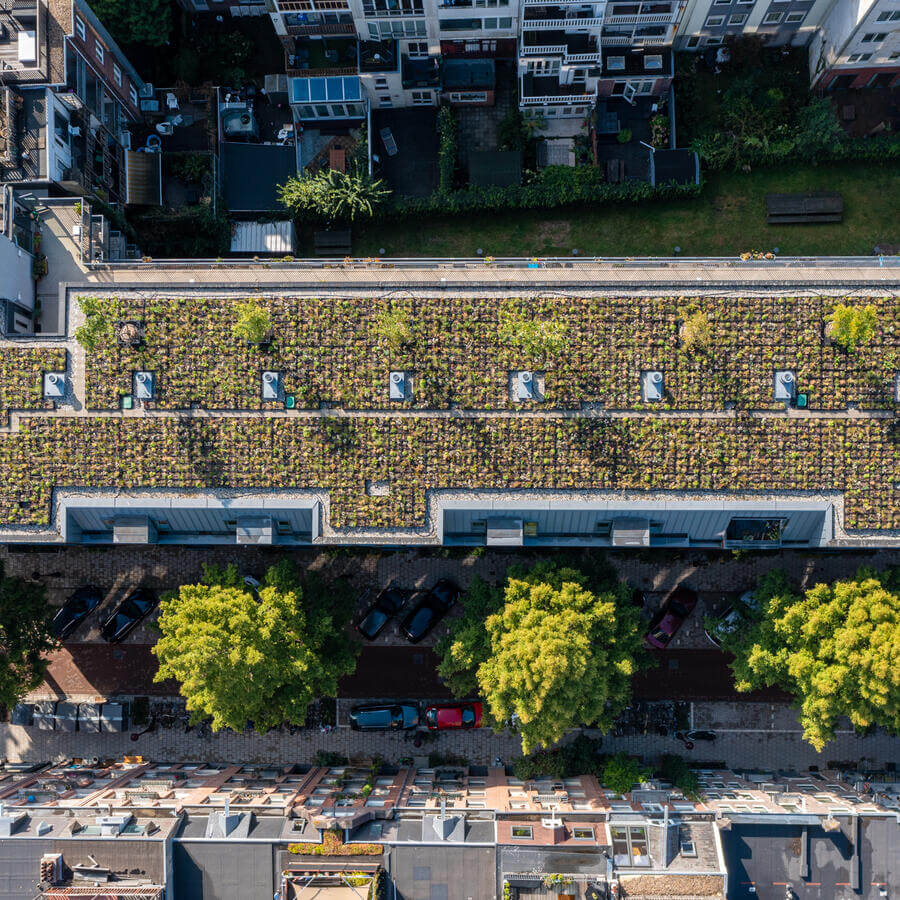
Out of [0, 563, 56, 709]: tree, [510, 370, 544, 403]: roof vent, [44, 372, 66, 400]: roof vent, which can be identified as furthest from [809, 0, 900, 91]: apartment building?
[0, 563, 56, 709]: tree

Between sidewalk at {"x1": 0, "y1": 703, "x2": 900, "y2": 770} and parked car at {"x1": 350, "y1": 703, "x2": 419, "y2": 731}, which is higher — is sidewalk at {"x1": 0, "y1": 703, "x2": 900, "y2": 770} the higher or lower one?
the lower one

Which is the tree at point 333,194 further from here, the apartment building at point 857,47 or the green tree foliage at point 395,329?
the apartment building at point 857,47

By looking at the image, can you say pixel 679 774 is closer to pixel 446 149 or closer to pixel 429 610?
pixel 429 610

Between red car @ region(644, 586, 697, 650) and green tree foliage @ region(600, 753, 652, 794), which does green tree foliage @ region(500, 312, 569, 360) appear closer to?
red car @ region(644, 586, 697, 650)

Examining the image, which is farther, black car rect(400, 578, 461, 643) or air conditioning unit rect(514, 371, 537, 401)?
black car rect(400, 578, 461, 643)

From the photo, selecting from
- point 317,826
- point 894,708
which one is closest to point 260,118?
point 317,826

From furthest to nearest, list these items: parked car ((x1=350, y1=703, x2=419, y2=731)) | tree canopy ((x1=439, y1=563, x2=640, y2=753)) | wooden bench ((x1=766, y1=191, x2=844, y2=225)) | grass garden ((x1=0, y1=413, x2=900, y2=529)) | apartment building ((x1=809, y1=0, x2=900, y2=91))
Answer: wooden bench ((x1=766, y1=191, x2=844, y2=225)), parked car ((x1=350, y1=703, x2=419, y2=731)), apartment building ((x1=809, y1=0, x2=900, y2=91)), grass garden ((x1=0, y1=413, x2=900, y2=529)), tree canopy ((x1=439, y1=563, x2=640, y2=753))

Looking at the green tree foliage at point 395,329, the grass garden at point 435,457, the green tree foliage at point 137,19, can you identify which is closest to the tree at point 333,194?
the green tree foliage at point 395,329
